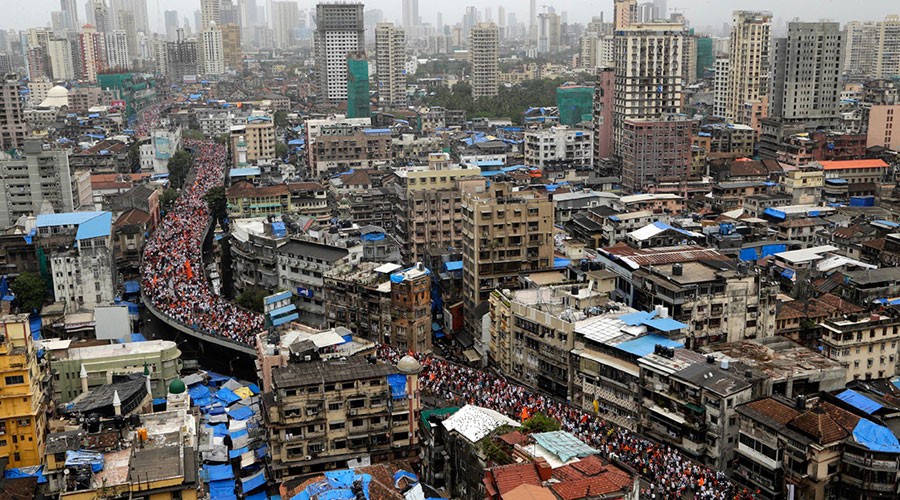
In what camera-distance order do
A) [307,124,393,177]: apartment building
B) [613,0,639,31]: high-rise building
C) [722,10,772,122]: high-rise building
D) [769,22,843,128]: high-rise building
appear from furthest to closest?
[613,0,639,31]: high-rise building → [722,10,772,122]: high-rise building → [769,22,843,128]: high-rise building → [307,124,393,177]: apartment building

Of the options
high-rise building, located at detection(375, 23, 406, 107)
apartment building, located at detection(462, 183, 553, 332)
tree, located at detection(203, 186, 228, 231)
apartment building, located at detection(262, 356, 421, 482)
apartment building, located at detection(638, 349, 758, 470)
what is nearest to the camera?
apartment building, located at detection(638, 349, 758, 470)

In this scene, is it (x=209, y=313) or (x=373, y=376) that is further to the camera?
(x=209, y=313)


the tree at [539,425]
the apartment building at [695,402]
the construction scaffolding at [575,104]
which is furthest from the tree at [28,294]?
the construction scaffolding at [575,104]

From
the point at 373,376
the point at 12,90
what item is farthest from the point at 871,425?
the point at 12,90

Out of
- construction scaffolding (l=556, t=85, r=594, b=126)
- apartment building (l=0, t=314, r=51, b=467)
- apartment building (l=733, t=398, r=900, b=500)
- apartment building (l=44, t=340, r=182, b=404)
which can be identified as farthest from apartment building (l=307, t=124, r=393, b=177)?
apartment building (l=733, t=398, r=900, b=500)

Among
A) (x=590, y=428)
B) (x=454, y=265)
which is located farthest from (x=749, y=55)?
A: (x=590, y=428)

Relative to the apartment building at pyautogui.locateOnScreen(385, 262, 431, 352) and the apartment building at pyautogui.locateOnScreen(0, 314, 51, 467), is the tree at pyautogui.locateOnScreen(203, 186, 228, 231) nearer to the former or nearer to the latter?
the apartment building at pyautogui.locateOnScreen(385, 262, 431, 352)

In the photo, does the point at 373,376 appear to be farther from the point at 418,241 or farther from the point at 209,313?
the point at 418,241
